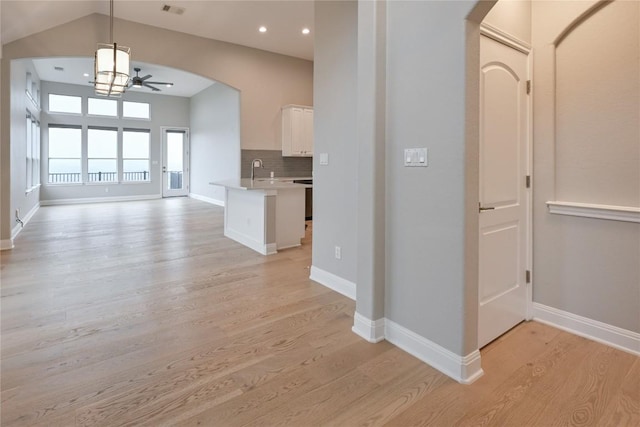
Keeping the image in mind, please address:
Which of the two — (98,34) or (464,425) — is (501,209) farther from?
(98,34)

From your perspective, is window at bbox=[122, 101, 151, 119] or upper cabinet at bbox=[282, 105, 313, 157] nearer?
upper cabinet at bbox=[282, 105, 313, 157]

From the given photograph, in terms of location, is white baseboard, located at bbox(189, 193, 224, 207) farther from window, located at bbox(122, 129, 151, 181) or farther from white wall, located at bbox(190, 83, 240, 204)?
window, located at bbox(122, 129, 151, 181)

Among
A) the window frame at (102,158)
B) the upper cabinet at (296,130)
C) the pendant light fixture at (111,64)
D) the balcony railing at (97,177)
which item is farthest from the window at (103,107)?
the pendant light fixture at (111,64)

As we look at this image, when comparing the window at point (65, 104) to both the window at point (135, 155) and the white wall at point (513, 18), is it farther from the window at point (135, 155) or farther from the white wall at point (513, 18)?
the white wall at point (513, 18)

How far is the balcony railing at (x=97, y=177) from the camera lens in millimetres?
10008

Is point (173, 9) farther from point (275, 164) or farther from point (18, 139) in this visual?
point (275, 164)

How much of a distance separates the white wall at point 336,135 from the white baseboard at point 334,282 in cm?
4

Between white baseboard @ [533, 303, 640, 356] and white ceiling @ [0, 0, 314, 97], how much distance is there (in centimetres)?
507

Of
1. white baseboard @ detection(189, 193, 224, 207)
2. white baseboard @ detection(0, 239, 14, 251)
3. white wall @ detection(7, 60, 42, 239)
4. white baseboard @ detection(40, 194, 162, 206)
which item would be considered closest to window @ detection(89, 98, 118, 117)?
white baseboard @ detection(40, 194, 162, 206)

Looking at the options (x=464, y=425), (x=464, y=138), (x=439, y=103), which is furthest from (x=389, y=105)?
(x=464, y=425)

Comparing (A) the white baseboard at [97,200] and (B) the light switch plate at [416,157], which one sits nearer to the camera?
(B) the light switch plate at [416,157]

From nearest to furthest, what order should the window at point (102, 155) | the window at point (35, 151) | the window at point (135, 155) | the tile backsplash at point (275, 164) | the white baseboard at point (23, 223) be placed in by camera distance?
the white baseboard at point (23, 223)
the tile backsplash at point (275, 164)
the window at point (35, 151)
the window at point (102, 155)
the window at point (135, 155)

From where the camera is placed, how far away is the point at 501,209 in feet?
7.92

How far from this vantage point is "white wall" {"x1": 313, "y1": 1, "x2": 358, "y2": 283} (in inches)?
125
